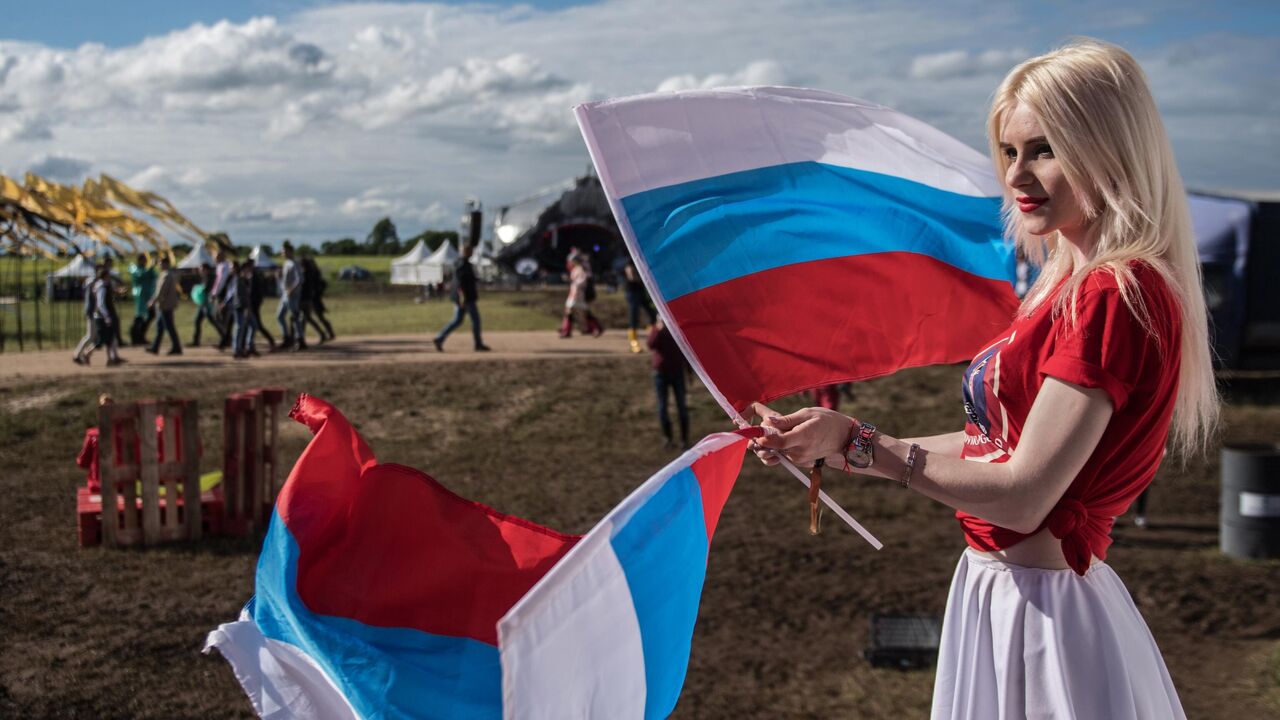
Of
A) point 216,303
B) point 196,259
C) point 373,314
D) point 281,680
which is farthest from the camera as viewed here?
point 196,259

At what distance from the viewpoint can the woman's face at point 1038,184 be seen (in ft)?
6.59

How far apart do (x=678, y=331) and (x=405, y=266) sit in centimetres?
5908

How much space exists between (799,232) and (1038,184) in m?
0.85

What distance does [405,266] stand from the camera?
59844mm

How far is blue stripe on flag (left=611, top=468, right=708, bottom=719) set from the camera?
6.52ft

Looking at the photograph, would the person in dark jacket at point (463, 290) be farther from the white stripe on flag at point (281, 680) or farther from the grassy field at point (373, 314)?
the white stripe on flag at point (281, 680)

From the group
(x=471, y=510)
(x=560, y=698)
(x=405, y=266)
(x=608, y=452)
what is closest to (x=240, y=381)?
(x=608, y=452)

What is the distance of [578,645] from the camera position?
1801 millimetres

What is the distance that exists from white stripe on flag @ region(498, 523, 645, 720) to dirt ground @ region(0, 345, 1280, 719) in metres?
3.70

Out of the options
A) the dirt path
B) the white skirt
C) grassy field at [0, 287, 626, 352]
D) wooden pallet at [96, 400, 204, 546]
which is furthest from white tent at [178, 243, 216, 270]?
the white skirt

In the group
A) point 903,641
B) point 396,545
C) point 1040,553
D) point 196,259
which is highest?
point 196,259

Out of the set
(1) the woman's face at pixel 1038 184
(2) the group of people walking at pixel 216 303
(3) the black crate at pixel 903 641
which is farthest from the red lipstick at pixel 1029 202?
(2) the group of people walking at pixel 216 303

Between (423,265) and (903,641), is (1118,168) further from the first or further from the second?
(423,265)

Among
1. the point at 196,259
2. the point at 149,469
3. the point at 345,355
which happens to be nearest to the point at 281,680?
the point at 149,469
